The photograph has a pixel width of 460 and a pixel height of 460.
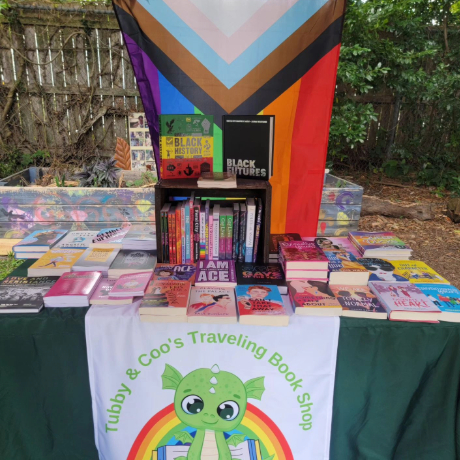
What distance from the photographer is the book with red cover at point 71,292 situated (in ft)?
4.18

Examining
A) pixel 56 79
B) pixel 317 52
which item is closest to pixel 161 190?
pixel 317 52

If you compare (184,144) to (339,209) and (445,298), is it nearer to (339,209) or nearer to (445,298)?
(445,298)

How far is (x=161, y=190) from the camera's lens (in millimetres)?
1498

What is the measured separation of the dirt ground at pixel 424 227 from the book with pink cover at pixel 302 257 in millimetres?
1888

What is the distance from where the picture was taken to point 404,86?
436 centimetres

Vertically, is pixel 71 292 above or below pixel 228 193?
below

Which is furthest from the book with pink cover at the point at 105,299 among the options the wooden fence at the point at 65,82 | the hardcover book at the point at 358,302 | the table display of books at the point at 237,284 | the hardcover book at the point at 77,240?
the wooden fence at the point at 65,82

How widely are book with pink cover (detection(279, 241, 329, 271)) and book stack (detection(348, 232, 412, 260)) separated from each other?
0.89 feet

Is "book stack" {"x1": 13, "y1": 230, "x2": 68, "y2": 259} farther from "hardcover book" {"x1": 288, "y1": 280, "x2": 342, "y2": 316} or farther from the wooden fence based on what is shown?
the wooden fence

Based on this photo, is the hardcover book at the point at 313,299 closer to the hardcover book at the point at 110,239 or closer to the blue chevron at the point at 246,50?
the hardcover book at the point at 110,239

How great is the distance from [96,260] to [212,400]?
0.67 metres

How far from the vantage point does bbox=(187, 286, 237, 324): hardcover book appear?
1205 millimetres

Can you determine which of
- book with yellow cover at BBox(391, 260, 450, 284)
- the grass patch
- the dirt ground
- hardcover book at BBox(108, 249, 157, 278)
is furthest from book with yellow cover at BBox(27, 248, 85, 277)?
the dirt ground

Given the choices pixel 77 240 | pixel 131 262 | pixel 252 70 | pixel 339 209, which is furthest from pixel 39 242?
pixel 339 209
